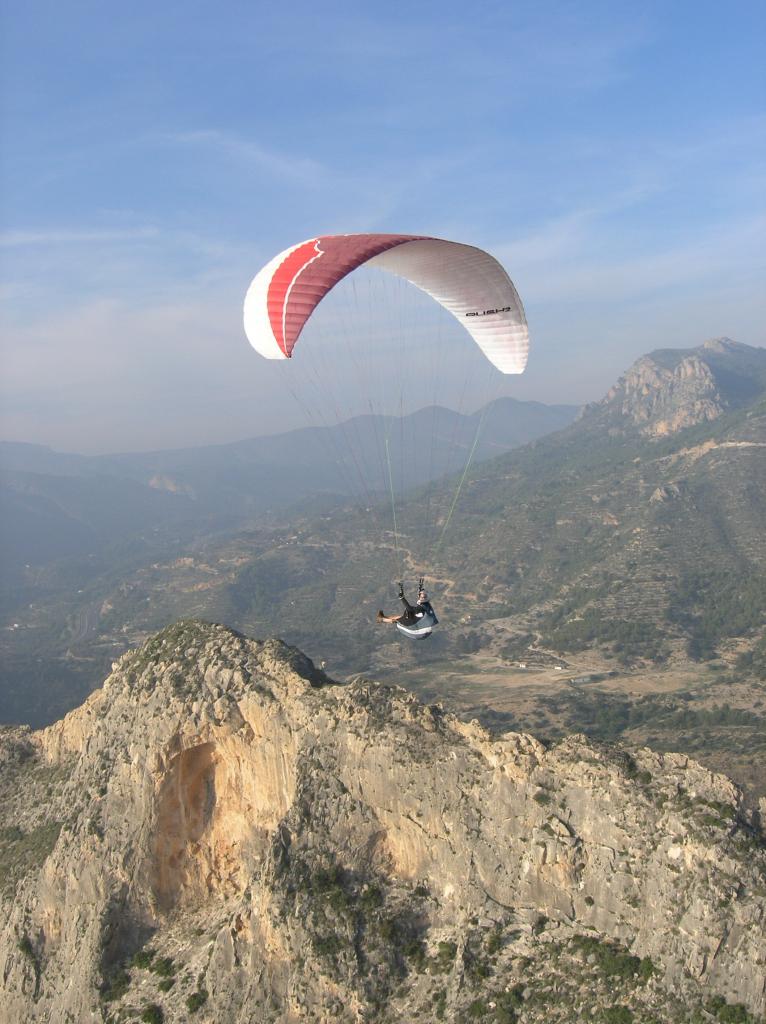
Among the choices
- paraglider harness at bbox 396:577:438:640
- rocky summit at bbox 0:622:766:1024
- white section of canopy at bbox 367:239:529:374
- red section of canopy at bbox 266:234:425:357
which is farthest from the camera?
white section of canopy at bbox 367:239:529:374

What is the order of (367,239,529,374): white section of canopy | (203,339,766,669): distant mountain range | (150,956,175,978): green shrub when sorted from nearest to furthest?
(367,239,529,374): white section of canopy, (150,956,175,978): green shrub, (203,339,766,669): distant mountain range

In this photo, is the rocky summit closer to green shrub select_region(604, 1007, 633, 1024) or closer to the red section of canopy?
green shrub select_region(604, 1007, 633, 1024)

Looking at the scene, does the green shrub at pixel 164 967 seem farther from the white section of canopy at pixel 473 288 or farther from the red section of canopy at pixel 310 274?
the white section of canopy at pixel 473 288

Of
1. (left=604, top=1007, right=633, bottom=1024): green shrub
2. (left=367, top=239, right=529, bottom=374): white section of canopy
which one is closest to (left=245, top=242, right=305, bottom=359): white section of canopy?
(left=367, top=239, right=529, bottom=374): white section of canopy

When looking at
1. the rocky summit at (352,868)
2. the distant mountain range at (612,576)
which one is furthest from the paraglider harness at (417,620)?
the distant mountain range at (612,576)

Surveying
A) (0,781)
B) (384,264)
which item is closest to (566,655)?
(0,781)

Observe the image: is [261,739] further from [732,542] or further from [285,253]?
[732,542]

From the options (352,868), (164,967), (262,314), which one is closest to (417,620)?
(352,868)

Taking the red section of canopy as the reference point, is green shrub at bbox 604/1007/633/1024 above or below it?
below
